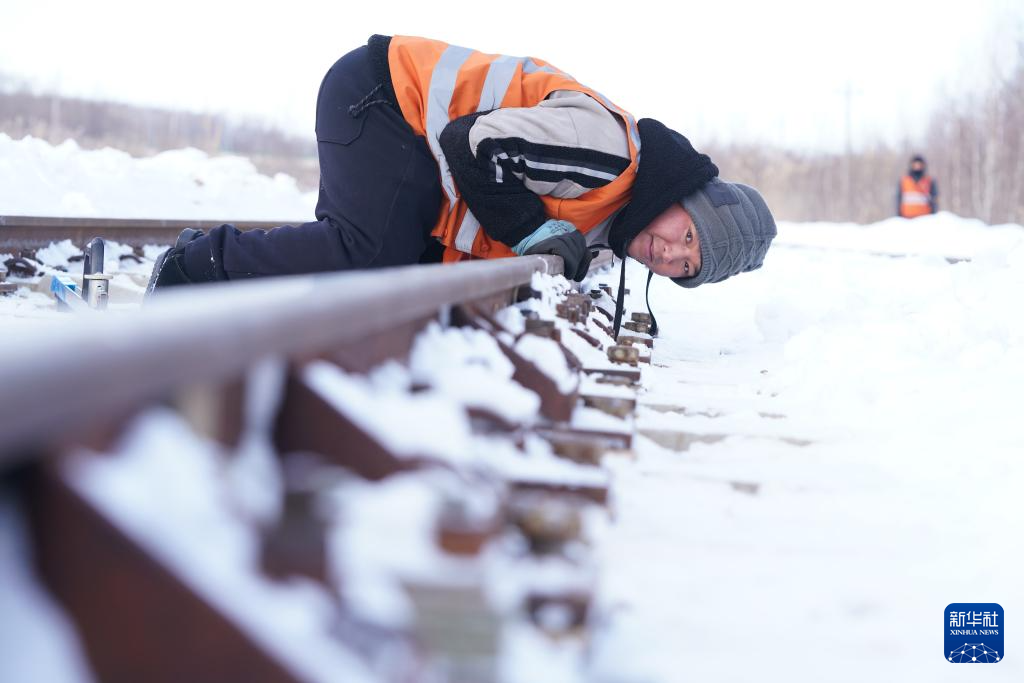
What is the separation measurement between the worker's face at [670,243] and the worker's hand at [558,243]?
0.32 meters

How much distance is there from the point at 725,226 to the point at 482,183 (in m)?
1.01

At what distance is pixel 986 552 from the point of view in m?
1.79

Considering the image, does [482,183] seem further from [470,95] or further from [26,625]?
[26,625]

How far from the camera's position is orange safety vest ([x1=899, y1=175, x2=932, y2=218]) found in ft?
66.6

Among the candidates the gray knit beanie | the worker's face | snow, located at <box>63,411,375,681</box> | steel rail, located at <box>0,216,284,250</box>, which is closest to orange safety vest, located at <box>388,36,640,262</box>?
the worker's face

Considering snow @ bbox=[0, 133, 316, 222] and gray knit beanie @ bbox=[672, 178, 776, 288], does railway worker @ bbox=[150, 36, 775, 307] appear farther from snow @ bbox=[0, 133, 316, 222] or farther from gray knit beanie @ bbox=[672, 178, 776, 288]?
snow @ bbox=[0, 133, 316, 222]

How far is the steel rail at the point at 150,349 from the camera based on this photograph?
65cm

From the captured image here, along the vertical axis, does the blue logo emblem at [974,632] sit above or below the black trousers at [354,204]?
below

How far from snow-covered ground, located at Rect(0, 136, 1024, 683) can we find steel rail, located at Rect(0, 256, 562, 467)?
1.74 ft

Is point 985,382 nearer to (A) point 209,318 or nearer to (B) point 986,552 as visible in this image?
(B) point 986,552

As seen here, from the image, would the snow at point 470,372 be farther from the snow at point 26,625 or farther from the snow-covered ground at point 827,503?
the snow at point 26,625

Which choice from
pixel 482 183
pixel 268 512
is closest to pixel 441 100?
pixel 482 183

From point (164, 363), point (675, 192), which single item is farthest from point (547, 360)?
point (675, 192)

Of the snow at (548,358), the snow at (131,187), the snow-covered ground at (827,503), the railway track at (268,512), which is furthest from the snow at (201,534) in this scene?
the snow at (131,187)
